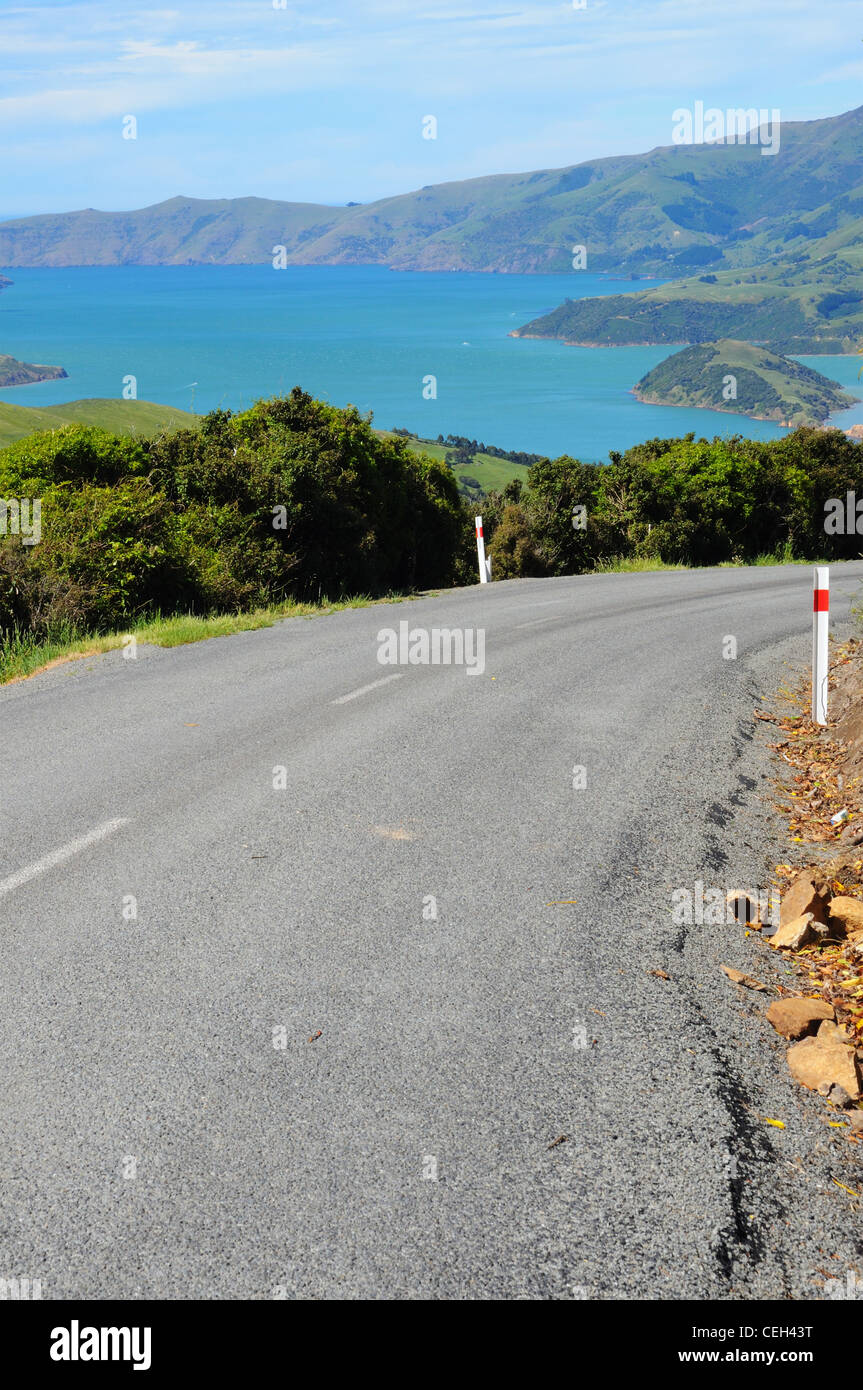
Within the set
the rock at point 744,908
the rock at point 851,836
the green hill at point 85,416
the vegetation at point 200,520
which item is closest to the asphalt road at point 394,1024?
the rock at point 744,908

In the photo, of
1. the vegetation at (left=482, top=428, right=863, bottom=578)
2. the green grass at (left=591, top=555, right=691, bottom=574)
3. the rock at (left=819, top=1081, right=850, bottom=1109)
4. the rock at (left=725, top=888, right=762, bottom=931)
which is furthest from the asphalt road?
the vegetation at (left=482, top=428, right=863, bottom=578)

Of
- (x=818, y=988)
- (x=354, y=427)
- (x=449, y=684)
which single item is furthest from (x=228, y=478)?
(x=818, y=988)

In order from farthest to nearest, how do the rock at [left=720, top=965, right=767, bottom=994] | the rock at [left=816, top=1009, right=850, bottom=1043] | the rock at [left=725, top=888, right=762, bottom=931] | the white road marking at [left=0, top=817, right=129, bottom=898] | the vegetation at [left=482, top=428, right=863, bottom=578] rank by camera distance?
the vegetation at [left=482, top=428, right=863, bottom=578]
the white road marking at [left=0, top=817, right=129, bottom=898]
the rock at [left=725, top=888, right=762, bottom=931]
the rock at [left=720, top=965, right=767, bottom=994]
the rock at [left=816, top=1009, right=850, bottom=1043]

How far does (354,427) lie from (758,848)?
20643 mm

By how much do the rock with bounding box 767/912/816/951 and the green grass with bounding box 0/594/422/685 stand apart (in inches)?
345

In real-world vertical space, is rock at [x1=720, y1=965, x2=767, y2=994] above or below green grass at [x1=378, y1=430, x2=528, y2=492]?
below

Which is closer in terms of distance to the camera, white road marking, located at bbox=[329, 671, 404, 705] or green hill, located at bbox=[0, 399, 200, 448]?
white road marking, located at bbox=[329, 671, 404, 705]

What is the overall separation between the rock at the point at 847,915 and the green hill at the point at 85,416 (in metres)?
105

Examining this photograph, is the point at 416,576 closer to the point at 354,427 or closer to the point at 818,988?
the point at 354,427

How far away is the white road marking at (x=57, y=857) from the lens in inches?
221

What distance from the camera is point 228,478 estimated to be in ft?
62.1

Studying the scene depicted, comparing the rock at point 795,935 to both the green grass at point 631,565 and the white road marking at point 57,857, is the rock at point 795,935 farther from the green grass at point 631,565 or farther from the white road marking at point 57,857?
the green grass at point 631,565

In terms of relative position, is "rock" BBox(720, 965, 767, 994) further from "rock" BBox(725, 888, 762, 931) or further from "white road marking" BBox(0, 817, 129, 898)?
"white road marking" BBox(0, 817, 129, 898)

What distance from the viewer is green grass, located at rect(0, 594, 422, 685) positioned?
11.7m
